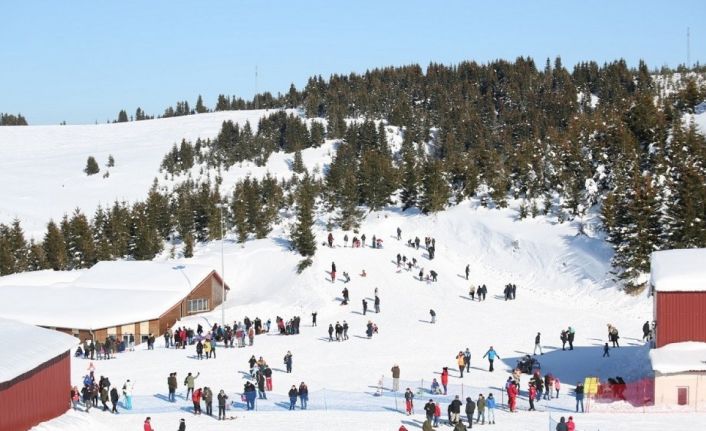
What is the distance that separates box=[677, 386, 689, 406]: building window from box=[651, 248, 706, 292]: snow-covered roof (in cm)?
347

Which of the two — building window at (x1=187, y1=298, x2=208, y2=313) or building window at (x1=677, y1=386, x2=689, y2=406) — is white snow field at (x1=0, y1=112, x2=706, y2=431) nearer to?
building window at (x1=187, y1=298, x2=208, y2=313)

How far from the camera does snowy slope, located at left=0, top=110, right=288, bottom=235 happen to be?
9412 cm

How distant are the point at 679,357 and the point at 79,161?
106 m

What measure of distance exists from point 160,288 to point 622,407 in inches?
1121

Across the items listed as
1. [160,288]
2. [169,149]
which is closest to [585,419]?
[160,288]

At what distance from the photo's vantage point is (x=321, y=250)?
5100cm

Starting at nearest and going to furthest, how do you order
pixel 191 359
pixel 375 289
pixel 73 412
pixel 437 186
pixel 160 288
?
pixel 73 412 < pixel 191 359 < pixel 375 289 < pixel 160 288 < pixel 437 186

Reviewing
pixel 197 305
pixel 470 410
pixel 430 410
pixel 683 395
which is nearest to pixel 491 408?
pixel 470 410

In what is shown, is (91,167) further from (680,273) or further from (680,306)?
(680,306)

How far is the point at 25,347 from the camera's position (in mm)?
23688

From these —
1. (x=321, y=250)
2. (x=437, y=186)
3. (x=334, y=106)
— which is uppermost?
(x=334, y=106)

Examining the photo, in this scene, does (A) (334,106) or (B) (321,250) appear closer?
(B) (321,250)

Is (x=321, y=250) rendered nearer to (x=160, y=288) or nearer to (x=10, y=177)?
(x=160, y=288)

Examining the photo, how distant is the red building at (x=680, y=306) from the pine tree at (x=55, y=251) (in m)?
45.1
